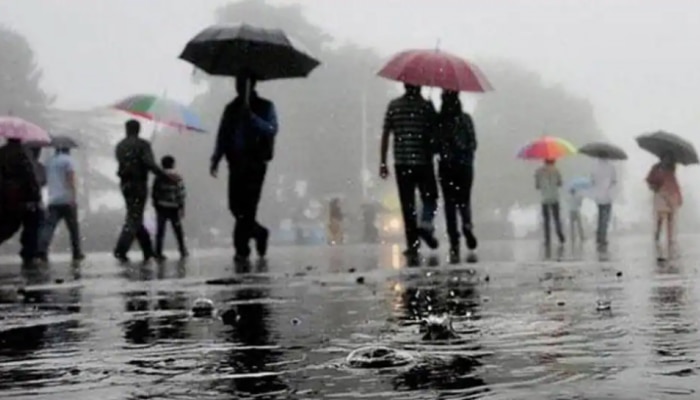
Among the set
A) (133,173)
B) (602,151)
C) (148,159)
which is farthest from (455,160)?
(602,151)

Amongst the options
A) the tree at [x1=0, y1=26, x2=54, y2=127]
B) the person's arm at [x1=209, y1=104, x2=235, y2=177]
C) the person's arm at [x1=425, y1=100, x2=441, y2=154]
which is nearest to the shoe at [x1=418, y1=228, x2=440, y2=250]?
the person's arm at [x1=425, y1=100, x2=441, y2=154]

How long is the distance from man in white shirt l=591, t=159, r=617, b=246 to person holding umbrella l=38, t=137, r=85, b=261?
26.6 ft

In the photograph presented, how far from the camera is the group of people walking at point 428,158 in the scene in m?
12.7

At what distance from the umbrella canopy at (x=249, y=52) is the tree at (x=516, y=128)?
65487 millimetres

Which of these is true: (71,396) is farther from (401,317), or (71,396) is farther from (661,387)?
(401,317)

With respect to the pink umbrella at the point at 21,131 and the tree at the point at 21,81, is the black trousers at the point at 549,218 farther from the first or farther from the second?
the tree at the point at 21,81

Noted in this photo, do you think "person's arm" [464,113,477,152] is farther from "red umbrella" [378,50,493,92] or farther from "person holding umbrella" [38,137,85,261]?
Result: "person holding umbrella" [38,137,85,261]

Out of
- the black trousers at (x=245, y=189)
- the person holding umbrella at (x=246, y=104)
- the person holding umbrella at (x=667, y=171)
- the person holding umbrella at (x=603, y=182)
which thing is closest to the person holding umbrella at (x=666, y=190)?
the person holding umbrella at (x=667, y=171)

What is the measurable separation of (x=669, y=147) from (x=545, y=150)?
182 inches

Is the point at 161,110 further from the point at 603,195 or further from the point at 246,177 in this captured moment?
the point at 603,195

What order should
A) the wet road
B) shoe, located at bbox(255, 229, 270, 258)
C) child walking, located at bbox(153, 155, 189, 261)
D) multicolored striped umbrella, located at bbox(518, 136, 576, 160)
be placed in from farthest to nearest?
multicolored striped umbrella, located at bbox(518, 136, 576, 160) → child walking, located at bbox(153, 155, 189, 261) → shoe, located at bbox(255, 229, 270, 258) → the wet road

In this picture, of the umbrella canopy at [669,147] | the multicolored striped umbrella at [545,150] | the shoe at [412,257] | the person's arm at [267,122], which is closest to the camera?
the shoe at [412,257]

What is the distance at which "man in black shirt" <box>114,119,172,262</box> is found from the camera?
14523 mm

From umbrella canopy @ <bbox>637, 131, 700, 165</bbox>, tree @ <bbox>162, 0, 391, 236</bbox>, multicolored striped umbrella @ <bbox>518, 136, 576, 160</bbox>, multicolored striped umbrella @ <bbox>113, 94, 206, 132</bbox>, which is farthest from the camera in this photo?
tree @ <bbox>162, 0, 391, 236</bbox>
